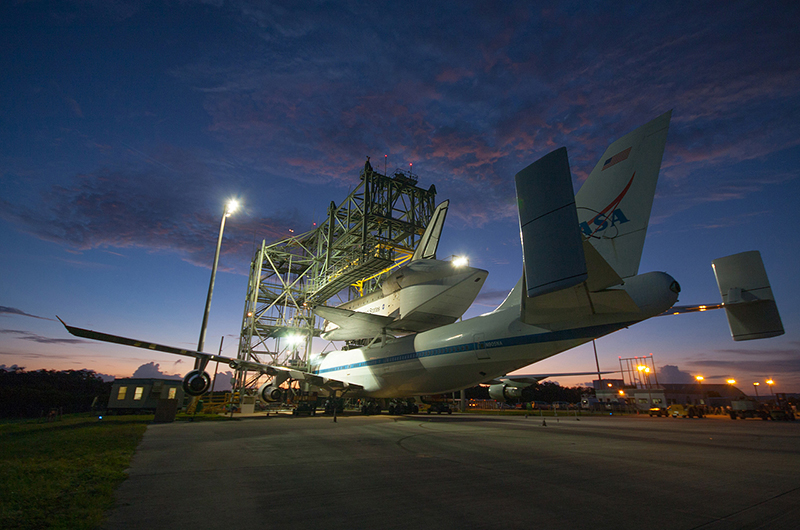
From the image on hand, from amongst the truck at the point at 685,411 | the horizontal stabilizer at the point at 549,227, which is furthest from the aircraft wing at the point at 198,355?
the truck at the point at 685,411

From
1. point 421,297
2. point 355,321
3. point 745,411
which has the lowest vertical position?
point 745,411

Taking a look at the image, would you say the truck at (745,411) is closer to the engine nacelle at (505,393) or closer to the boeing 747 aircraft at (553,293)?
the engine nacelle at (505,393)

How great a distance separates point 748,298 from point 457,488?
9.52 metres

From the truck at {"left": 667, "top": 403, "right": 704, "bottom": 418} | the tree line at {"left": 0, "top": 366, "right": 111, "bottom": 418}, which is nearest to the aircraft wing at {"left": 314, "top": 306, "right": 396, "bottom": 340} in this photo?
the tree line at {"left": 0, "top": 366, "right": 111, "bottom": 418}

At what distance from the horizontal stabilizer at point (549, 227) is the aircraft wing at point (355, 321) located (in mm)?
17258

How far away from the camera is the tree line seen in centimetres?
4288

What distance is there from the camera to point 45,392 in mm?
45562

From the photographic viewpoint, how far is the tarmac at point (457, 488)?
3855 mm

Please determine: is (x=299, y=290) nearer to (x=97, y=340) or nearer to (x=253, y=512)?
(x=97, y=340)

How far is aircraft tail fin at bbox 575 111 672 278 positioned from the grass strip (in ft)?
39.3

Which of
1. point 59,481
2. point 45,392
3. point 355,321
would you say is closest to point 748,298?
point 59,481

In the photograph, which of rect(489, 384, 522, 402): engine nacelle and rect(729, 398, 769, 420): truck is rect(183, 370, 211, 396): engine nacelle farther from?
rect(729, 398, 769, 420): truck

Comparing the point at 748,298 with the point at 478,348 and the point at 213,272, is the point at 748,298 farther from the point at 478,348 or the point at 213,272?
the point at 213,272

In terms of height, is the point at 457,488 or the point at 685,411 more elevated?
the point at 457,488
